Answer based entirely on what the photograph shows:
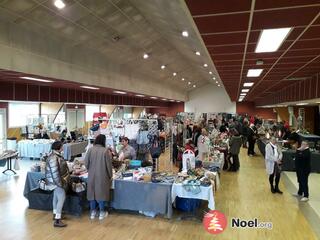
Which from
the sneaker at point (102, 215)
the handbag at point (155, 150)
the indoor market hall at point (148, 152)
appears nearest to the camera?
the indoor market hall at point (148, 152)

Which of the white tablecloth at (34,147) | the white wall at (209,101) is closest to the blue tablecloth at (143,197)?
the white tablecloth at (34,147)

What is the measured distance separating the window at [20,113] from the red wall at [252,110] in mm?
18937

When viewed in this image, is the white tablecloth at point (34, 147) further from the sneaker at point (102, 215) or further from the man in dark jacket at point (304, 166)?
the man in dark jacket at point (304, 166)

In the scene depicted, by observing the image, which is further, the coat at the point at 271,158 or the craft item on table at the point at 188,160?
the coat at the point at 271,158

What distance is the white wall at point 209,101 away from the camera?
88.4 feet

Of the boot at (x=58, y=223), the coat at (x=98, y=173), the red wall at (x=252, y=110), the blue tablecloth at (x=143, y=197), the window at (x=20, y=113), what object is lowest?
the boot at (x=58, y=223)

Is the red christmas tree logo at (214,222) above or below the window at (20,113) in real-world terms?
below

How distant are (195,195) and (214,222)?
68 centimetres

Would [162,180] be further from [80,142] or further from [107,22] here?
[80,142]

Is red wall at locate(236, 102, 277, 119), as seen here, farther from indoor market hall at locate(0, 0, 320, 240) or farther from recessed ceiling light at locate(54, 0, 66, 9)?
recessed ceiling light at locate(54, 0, 66, 9)

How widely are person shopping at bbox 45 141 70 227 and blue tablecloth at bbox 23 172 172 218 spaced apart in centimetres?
99

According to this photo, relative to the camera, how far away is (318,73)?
666 centimetres

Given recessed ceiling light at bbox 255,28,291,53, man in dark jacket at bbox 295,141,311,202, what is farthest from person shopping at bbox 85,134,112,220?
man in dark jacket at bbox 295,141,311,202

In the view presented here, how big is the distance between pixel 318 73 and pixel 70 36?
240 inches
